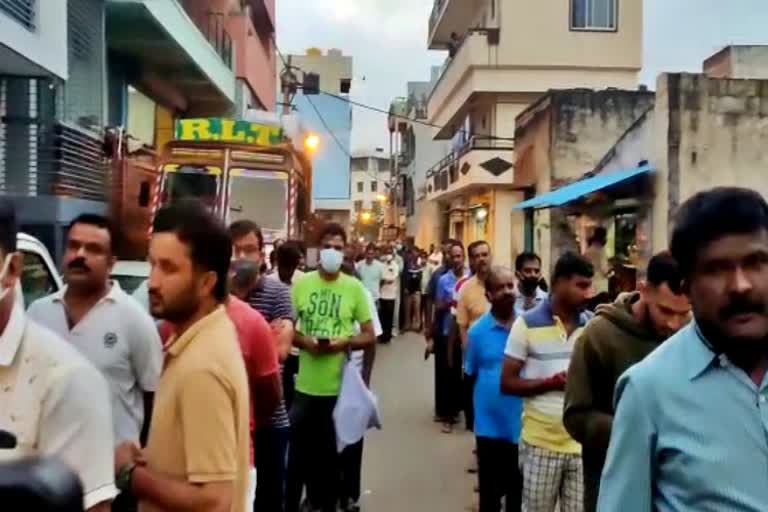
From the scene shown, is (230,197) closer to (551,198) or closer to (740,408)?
(551,198)

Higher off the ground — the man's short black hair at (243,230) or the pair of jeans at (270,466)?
the man's short black hair at (243,230)

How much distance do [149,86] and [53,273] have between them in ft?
47.4

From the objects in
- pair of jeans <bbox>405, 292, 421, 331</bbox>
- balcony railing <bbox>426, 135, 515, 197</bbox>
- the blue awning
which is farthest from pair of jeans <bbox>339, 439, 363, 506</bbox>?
balcony railing <bbox>426, 135, 515, 197</bbox>

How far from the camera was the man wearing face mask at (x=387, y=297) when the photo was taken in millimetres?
19266

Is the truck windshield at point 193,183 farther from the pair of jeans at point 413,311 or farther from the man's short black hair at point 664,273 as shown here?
the man's short black hair at point 664,273

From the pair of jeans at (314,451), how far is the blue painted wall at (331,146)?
2623cm

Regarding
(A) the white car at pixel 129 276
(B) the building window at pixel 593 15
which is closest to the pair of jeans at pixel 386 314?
(A) the white car at pixel 129 276

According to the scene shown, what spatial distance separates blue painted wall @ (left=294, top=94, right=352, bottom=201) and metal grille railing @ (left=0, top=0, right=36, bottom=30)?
22.6 m

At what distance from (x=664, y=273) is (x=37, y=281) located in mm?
3475

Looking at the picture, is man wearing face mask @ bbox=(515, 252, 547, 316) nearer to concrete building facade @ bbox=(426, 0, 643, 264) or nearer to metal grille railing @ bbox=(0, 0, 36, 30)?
metal grille railing @ bbox=(0, 0, 36, 30)

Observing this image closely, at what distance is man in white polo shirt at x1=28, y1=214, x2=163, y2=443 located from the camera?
4.20 meters

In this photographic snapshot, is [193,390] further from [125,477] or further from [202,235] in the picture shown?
[202,235]

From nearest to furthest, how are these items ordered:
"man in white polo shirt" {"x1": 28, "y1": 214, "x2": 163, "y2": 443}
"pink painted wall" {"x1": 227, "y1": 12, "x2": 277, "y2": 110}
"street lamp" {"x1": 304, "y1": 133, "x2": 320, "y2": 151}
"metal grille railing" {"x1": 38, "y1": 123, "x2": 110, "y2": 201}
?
1. "man in white polo shirt" {"x1": 28, "y1": 214, "x2": 163, "y2": 443}
2. "metal grille railing" {"x1": 38, "y1": 123, "x2": 110, "y2": 201}
3. "street lamp" {"x1": 304, "y1": 133, "x2": 320, "y2": 151}
4. "pink painted wall" {"x1": 227, "y1": 12, "x2": 277, "y2": 110}

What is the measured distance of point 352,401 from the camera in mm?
7160
